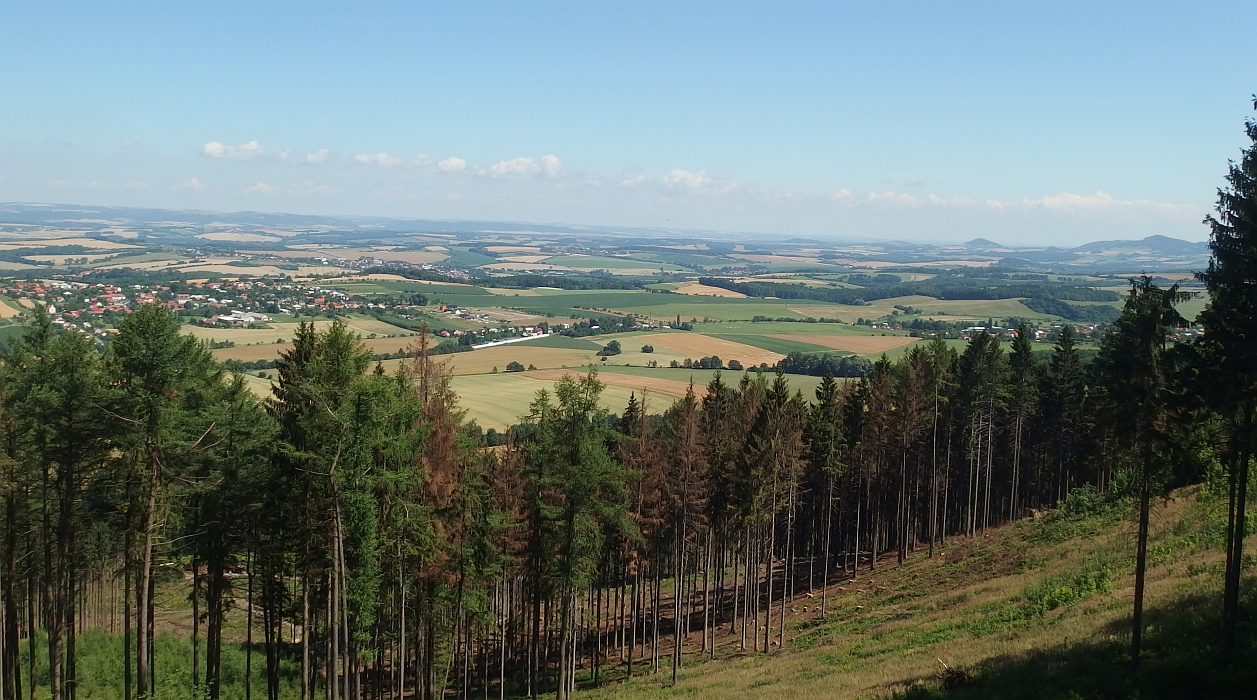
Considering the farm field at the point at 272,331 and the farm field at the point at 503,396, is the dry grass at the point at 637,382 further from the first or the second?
the farm field at the point at 272,331

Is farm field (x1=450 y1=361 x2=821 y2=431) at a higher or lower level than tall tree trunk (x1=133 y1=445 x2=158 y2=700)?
lower

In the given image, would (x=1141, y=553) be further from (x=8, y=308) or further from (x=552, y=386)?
(x=8, y=308)

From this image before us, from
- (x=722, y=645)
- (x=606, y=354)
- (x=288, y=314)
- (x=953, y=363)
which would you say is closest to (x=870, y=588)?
(x=722, y=645)

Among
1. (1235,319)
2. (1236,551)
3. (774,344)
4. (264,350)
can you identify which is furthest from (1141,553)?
(774,344)

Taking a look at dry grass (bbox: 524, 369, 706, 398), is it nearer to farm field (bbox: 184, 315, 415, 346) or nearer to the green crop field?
farm field (bbox: 184, 315, 415, 346)

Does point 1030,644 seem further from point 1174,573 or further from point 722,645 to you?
point 722,645

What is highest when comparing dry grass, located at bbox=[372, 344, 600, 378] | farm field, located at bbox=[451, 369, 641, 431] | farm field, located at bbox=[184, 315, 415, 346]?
farm field, located at bbox=[184, 315, 415, 346]

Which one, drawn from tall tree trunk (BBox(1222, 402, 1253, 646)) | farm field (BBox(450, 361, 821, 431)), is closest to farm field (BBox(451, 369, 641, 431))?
farm field (BBox(450, 361, 821, 431))
